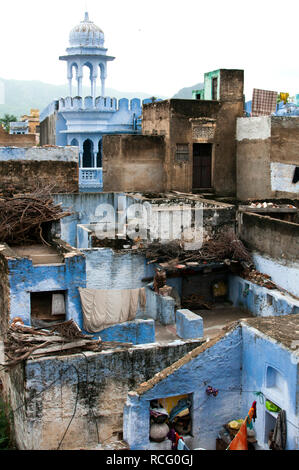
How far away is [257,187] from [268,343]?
46.6 ft

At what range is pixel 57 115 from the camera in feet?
102

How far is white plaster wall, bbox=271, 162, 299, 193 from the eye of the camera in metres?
21.8

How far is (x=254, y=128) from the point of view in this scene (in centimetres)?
2272

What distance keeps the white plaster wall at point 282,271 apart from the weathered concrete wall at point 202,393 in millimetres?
6319

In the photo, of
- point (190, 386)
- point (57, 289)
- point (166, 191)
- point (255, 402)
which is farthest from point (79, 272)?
point (166, 191)

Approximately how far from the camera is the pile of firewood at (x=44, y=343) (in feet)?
36.4

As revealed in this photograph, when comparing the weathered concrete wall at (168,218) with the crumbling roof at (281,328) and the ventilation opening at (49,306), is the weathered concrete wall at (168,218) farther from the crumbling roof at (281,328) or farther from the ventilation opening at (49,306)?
the crumbling roof at (281,328)

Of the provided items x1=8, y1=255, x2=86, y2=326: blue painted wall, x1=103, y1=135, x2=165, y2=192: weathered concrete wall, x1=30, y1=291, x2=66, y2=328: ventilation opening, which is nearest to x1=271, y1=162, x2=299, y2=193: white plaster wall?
x1=103, y1=135, x2=165, y2=192: weathered concrete wall

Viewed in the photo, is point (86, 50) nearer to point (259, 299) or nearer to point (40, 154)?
point (40, 154)

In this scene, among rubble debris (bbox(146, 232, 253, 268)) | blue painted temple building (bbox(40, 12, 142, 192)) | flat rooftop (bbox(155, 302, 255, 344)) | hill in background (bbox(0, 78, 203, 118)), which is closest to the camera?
flat rooftop (bbox(155, 302, 255, 344))

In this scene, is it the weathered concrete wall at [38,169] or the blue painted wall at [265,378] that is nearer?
the blue painted wall at [265,378]

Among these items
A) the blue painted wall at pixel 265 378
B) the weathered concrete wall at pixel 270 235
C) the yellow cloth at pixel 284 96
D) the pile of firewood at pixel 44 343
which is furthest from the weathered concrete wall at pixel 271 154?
the blue painted wall at pixel 265 378

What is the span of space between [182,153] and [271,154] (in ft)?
11.4

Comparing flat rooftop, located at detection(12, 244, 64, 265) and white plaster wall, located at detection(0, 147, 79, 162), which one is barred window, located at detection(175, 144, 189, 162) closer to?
white plaster wall, located at detection(0, 147, 79, 162)
